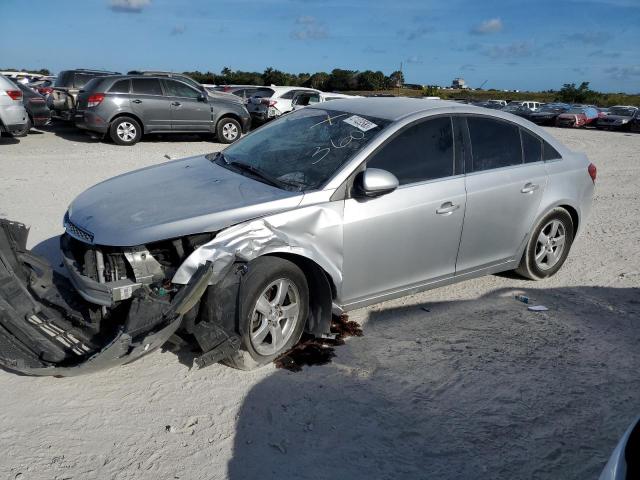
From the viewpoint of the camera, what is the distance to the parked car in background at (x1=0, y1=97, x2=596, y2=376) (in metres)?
3.54

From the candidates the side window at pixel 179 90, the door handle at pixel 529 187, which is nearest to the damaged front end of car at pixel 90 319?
the door handle at pixel 529 187

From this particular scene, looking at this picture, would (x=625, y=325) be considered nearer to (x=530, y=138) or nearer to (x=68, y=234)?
(x=530, y=138)

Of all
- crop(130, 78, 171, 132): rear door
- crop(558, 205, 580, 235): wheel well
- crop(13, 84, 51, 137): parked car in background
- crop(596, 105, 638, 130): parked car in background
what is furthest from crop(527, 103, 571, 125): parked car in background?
crop(558, 205, 580, 235): wheel well

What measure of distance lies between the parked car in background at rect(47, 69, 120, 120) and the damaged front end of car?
40.5 ft

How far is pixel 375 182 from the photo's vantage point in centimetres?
403

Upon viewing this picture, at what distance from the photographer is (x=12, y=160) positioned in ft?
35.8

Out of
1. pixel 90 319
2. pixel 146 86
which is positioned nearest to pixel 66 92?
pixel 146 86

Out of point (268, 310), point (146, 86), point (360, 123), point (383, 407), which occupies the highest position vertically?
point (360, 123)

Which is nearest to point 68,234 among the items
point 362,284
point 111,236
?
point 111,236

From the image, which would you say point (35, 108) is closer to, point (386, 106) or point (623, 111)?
point (386, 106)

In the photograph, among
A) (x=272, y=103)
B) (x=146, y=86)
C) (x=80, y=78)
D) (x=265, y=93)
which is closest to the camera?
(x=146, y=86)

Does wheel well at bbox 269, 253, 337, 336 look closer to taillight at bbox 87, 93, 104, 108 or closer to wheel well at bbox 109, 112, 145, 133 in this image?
wheel well at bbox 109, 112, 145, 133

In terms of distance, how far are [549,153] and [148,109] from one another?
11001 mm

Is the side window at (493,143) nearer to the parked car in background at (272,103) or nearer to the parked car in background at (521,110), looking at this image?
the parked car in background at (272,103)
